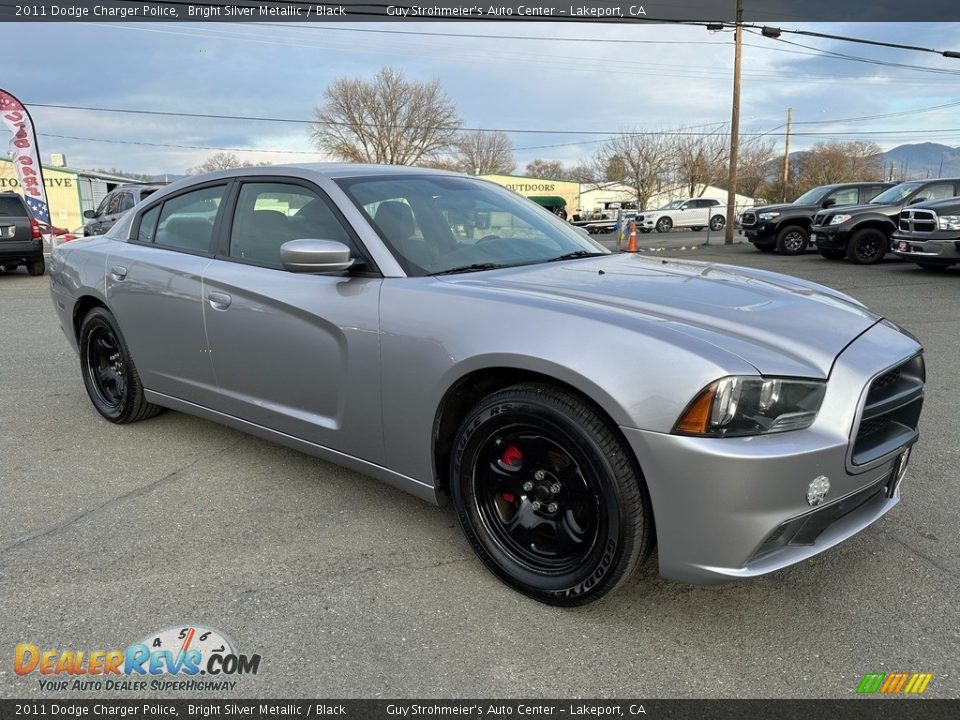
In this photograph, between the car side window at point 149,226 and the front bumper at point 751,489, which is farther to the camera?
the car side window at point 149,226

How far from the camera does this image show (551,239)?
3.50 metres

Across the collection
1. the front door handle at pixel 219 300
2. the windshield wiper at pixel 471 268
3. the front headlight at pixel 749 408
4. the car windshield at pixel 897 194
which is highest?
the car windshield at pixel 897 194

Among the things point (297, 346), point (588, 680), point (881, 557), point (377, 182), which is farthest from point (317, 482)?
point (881, 557)

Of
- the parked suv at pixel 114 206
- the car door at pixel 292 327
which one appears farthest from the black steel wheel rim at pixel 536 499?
the parked suv at pixel 114 206

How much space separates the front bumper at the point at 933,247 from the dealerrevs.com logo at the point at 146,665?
12.5 metres

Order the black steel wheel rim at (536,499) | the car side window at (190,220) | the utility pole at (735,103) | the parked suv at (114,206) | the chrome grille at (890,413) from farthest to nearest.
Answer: the utility pole at (735,103) < the parked suv at (114,206) < the car side window at (190,220) < the black steel wheel rim at (536,499) < the chrome grille at (890,413)

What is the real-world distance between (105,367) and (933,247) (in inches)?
476

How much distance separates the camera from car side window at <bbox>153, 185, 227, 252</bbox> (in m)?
3.64

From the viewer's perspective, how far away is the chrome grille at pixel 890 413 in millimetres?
2209

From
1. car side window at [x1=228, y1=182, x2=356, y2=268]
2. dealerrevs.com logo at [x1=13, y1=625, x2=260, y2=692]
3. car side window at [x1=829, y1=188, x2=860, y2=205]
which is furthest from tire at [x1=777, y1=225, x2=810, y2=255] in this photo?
dealerrevs.com logo at [x1=13, y1=625, x2=260, y2=692]

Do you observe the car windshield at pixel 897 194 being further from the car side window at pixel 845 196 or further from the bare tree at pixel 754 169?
the bare tree at pixel 754 169

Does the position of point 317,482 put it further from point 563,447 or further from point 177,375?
point 563,447

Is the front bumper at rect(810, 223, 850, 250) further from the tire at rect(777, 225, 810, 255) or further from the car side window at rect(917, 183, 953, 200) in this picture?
the tire at rect(777, 225, 810, 255)

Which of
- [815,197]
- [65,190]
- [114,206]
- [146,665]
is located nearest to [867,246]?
[815,197]
